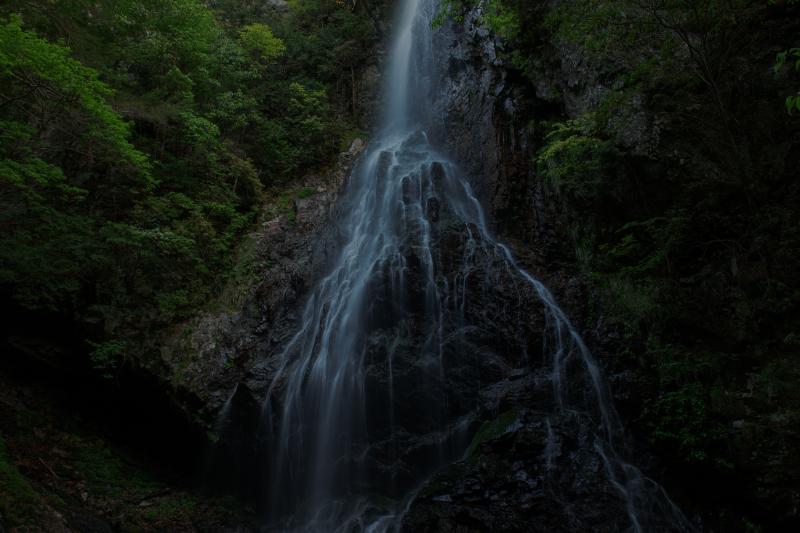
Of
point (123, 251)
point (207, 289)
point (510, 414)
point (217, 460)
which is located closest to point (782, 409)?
point (510, 414)

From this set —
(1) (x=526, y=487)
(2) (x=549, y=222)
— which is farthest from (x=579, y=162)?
(1) (x=526, y=487)

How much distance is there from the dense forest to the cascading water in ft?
2.45

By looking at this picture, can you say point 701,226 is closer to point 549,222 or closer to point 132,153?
point 549,222

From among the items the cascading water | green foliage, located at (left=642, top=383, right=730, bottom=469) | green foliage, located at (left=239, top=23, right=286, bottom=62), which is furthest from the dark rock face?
green foliage, located at (left=239, top=23, right=286, bottom=62)

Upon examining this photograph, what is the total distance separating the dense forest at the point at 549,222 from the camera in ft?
20.6

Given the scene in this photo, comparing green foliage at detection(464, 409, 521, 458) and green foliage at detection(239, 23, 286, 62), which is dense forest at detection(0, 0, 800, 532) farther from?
green foliage at detection(239, 23, 286, 62)

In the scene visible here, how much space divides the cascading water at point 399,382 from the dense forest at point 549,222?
748 millimetres

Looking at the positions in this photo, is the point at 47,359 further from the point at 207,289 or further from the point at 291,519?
the point at 291,519

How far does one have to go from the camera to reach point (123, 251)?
9.01m

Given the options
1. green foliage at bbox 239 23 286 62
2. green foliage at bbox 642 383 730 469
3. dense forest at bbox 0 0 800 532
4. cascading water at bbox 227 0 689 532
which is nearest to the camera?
green foliage at bbox 642 383 730 469

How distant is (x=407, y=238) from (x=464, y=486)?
19.1 ft

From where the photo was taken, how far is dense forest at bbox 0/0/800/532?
629 centimetres

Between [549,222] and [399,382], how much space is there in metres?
5.30

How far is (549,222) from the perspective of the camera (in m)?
10.5
